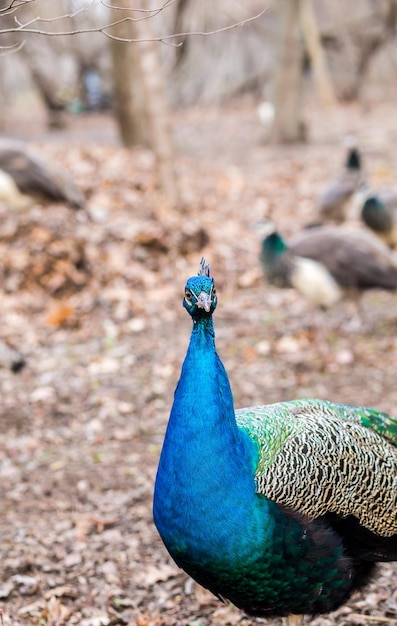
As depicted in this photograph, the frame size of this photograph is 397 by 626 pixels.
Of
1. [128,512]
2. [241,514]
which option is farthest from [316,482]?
[128,512]

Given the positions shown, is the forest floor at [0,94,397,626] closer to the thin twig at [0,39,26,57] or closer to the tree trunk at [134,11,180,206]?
the tree trunk at [134,11,180,206]

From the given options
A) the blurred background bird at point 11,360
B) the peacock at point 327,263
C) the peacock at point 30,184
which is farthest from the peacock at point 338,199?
the blurred background bird at point 11,360

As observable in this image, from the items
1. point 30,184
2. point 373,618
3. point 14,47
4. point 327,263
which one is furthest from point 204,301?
point 30,184

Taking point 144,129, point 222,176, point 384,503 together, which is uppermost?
point 144,129

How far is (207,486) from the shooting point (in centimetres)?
226

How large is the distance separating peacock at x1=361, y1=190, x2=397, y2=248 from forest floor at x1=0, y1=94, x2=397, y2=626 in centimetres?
95

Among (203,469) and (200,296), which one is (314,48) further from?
(203,469)

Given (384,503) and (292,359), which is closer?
(384,503)

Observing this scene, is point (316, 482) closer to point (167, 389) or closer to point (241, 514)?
point (241, 514)

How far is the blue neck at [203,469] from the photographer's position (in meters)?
2.26

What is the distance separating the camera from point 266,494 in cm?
239

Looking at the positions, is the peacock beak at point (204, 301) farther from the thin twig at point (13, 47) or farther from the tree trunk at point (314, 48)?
the tree trunk at point (314, 48)

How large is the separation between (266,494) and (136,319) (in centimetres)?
401

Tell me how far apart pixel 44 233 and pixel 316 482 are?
15.8 feet
